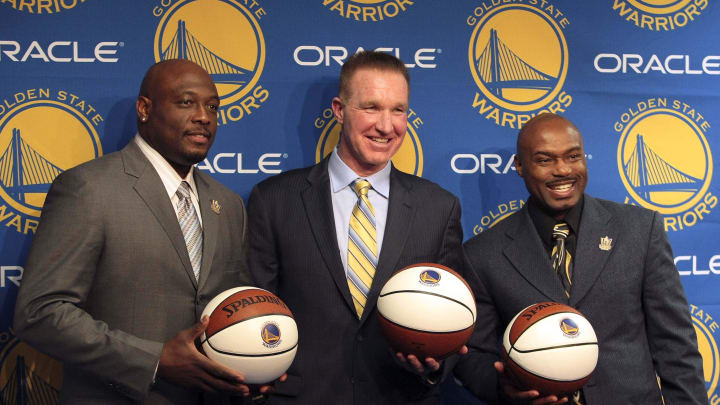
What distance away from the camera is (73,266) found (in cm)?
203

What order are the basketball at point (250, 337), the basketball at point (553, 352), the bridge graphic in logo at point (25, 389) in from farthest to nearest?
the bridge graphic in logo at point (25, 389)
the basketball at point (553, 352)
the basketball at point (250, 337)

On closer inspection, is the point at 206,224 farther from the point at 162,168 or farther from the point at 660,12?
the point at 660,12

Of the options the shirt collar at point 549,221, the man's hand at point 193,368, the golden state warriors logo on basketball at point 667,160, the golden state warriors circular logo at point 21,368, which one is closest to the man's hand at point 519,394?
the shirt collar at point 549,221

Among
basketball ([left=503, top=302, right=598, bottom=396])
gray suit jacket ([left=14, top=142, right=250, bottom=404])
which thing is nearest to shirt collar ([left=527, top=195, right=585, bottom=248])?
basketball ([left=503, top=302, right=598, bottom=396])

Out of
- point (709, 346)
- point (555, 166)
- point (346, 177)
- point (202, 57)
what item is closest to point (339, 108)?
point (346, 177)

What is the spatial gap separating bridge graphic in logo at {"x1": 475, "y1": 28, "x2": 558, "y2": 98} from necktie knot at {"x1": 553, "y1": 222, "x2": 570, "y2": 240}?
2.90 feet

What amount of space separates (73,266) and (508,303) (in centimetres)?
164

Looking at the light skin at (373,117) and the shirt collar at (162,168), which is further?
the light skin at (373,117)

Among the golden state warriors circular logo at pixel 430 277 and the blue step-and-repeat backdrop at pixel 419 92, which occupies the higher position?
the blue step-and-repeat backdrop at pixel 419 92

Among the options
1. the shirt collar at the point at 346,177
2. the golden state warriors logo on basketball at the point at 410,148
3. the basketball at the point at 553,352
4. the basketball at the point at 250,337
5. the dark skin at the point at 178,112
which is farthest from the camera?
the golden state warriors logo on basketball at the point at 410,148

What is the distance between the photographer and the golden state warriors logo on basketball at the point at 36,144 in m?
2.92

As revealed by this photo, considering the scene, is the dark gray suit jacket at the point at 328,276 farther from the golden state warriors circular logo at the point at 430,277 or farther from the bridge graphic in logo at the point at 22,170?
the bridge graphic in logo at the point at 22,170

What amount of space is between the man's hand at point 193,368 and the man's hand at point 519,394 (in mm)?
918

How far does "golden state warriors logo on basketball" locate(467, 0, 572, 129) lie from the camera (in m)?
3.21
